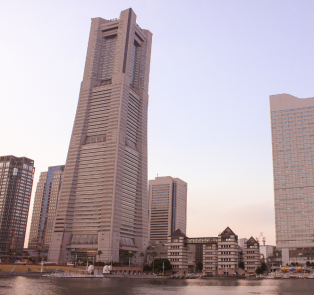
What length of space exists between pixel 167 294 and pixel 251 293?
982 inches

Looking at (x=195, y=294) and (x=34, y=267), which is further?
(x=34, y=267)

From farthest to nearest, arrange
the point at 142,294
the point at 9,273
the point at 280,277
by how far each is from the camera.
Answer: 1. the point at 280,277
2. the point at 9,273
3. the point at 142,294

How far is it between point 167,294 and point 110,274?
9627 cm

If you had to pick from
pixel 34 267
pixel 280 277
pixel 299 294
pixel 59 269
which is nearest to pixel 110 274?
pixel 59 269

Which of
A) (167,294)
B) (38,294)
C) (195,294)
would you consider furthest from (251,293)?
(38,294)

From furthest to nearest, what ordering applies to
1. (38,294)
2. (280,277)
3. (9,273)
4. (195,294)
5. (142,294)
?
(280,277), (9,273), (195,294), (142,294), (38,294)

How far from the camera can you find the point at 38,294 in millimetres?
83125

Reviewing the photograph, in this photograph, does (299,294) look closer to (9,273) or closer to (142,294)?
(142,294)

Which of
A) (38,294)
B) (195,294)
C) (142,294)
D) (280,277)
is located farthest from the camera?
(280,277)

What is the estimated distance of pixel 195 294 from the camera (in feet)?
319

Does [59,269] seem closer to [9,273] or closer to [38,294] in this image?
[9,273]

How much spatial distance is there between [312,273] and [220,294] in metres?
128

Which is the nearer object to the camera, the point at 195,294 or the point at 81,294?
the point at 81,294

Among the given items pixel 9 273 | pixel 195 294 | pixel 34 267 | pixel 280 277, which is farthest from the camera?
pixel 280 277
